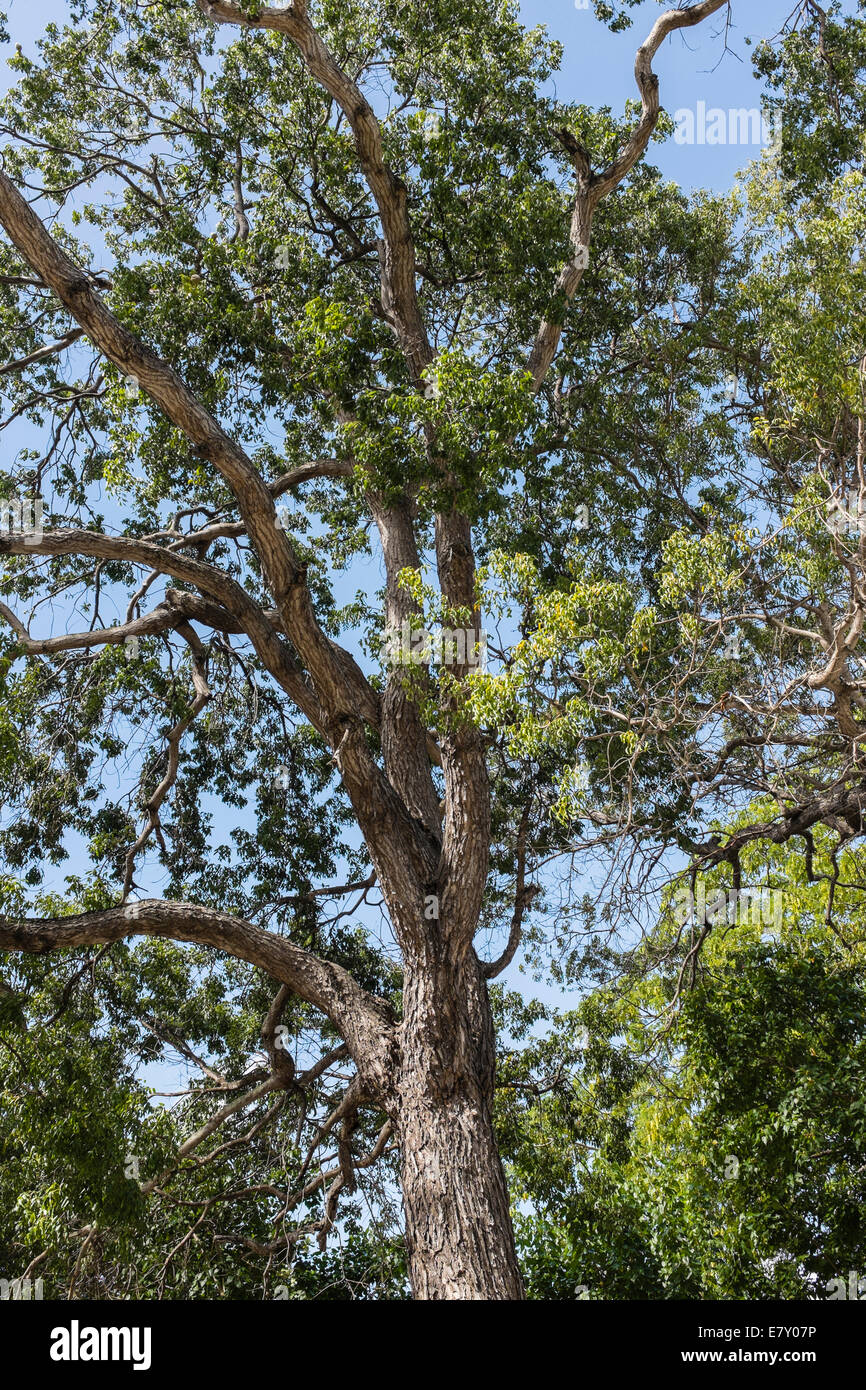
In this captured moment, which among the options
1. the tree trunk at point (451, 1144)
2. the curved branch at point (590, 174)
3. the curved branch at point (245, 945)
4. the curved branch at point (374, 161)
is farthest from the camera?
the curved branch at point (590, 174)

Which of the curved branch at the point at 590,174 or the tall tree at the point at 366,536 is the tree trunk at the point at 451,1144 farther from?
the curved branch at the point at 590,174

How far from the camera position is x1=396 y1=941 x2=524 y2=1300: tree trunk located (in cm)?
555

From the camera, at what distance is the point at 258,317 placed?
837 cm

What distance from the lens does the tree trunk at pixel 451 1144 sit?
18.2 feet

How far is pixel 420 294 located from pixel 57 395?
332 cm

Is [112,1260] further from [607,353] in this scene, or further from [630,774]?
[607,353]

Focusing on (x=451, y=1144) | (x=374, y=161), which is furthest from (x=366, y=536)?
(x=451, y=1144)

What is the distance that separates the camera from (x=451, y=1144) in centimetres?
596

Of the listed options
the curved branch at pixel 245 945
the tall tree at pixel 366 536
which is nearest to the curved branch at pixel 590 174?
the tall tree at pixel 366 536

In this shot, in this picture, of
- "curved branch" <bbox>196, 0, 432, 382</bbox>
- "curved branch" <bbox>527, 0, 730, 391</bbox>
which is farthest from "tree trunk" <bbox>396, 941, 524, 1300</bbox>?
"curved branch" <bbox>527, 0, 730, 391</bbox>

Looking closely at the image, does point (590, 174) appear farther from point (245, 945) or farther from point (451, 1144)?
point (451, 1144)

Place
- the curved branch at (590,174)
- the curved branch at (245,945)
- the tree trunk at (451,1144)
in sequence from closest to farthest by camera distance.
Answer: the tree trunk at (451,1144), the curved branch at (245,945), the curved branch at (590,174)

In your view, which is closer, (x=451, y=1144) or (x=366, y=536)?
(x=451, y=1144)

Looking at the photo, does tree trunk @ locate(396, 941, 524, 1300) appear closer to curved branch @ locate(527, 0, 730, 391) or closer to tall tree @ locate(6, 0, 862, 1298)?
tall tree @ locate(6, 0, 862, 1298)
